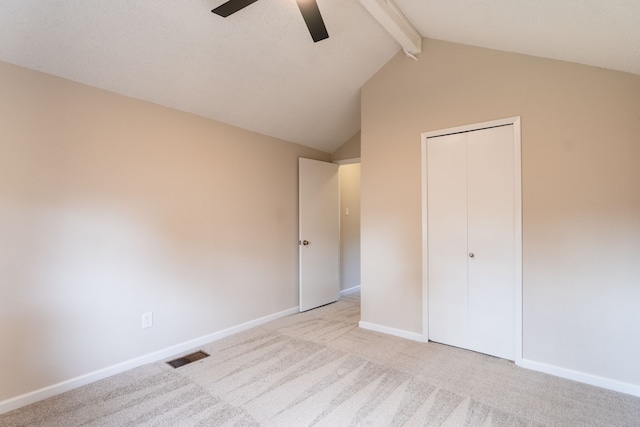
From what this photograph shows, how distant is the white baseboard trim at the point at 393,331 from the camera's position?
10.1 feet

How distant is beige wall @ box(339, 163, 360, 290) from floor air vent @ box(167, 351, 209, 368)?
2.60m

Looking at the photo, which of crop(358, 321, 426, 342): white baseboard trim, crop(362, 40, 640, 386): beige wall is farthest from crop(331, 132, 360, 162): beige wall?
crop(358, 321, 426, 342): white baseboard trim

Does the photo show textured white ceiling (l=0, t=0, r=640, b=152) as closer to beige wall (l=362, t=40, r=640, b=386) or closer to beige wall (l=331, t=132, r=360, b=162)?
beige wall (l=362, t=40, r=640, b=386)

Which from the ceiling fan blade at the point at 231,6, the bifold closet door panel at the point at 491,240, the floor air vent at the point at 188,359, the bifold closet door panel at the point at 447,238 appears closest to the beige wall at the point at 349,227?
the bifold closet door panel at the point at 447,238

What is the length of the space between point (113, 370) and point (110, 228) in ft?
3.63

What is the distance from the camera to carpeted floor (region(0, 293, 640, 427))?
1.88 metres

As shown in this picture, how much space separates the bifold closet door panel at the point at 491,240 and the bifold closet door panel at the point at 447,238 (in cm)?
6

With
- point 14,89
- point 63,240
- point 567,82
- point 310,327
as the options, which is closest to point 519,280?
point 567,82

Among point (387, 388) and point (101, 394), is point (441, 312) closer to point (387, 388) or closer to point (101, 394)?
point (387, 388)

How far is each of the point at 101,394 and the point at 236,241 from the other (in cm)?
166

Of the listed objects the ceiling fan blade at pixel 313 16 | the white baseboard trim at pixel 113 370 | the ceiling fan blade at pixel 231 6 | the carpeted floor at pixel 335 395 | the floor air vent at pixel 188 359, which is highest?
the ceiling fan blade at pixel 231 6

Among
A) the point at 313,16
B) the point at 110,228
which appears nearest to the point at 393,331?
the point at 110,228

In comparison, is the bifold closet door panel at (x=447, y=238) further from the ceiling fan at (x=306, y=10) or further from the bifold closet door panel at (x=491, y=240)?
the ceiling fan at (x=306, y=10)

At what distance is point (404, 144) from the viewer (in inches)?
124
